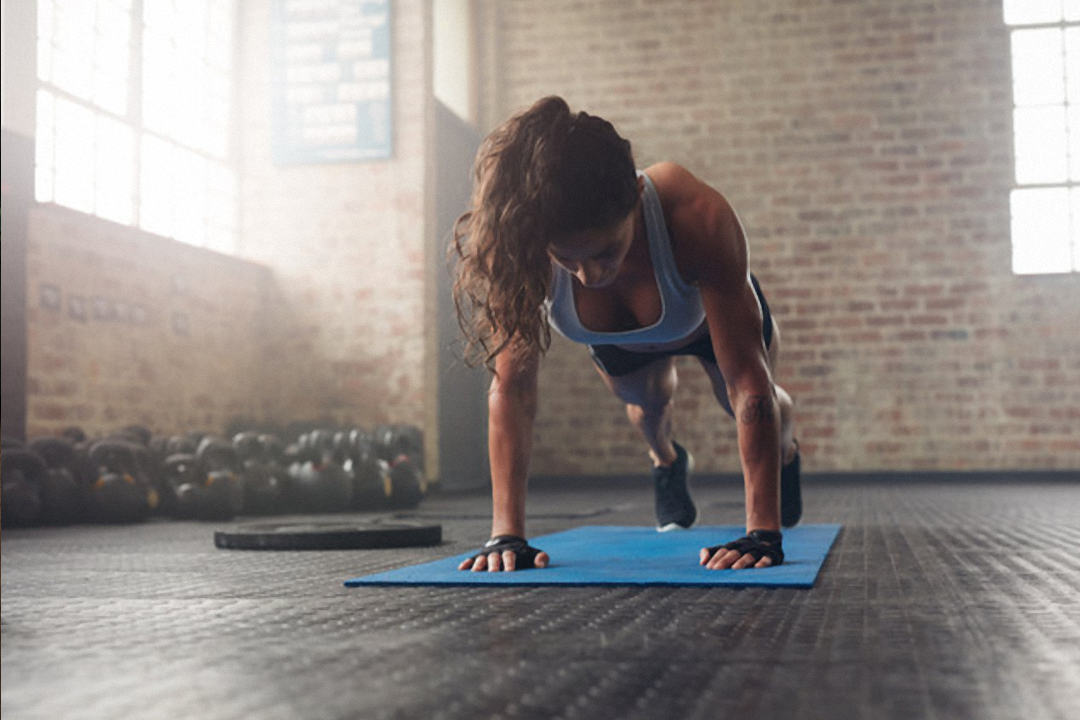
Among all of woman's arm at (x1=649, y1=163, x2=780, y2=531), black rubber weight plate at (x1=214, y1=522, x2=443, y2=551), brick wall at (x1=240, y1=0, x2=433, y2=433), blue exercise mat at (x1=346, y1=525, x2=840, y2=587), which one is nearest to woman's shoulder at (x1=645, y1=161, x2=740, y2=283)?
woman's arm at (x1=649, y1=163, x2=780, y2=531)

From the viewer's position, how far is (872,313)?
7.68 m

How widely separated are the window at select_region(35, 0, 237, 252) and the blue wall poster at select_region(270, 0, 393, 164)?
1.21ft

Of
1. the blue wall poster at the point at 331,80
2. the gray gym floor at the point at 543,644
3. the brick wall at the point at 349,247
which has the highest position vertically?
the blue wall poster at the point at 331,80

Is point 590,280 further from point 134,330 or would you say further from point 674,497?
point 134,330

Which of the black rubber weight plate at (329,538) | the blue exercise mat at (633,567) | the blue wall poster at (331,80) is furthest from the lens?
the blue wall poster at (331,80)

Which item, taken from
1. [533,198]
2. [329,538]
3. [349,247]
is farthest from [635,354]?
[349,247]

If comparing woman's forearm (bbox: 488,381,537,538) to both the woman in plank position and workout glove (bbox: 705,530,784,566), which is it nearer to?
the woman in plank position

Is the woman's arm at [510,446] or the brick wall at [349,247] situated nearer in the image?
the woman's arm at [510,446]

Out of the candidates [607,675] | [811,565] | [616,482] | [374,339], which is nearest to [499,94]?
[374,339]

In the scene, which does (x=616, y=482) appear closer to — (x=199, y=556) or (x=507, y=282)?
(x=199, y=556)

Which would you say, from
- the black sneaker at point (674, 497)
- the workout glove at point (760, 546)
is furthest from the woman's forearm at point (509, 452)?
the black sneaker at point (674, 497)

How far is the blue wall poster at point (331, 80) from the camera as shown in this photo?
269 inches

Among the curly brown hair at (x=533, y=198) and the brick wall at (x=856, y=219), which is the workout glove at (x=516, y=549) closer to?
the curly brown hair at (x=533, y=198)

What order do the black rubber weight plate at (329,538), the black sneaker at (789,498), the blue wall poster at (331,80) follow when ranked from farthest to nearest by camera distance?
the blue wall poster at (331,80) < the black sneaker at (789,498) < the black rubber weight plate at (329,538)
